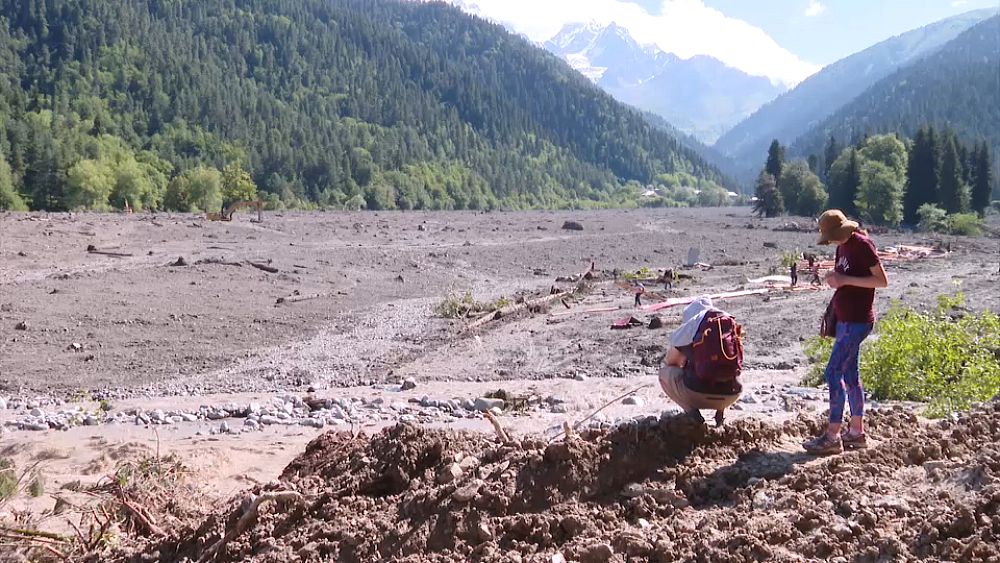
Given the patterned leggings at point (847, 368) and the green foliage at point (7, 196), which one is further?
the green foliage at point (7, 196)

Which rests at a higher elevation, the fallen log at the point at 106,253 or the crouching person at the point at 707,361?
the crouching person at the point at 707,361

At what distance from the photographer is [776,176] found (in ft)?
297

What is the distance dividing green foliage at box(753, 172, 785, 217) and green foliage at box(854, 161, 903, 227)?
19.7 m

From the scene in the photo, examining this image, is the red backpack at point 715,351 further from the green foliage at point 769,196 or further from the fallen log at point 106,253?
the green foliage at point 769,196

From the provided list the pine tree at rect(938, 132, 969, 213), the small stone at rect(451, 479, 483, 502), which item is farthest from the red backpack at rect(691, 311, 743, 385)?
the pine tree at rect(938, 132, 969, 213)

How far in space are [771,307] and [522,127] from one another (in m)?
178

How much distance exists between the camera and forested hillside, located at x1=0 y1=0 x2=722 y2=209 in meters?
82.7

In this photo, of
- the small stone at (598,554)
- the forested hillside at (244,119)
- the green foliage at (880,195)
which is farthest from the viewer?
the forested hillside at (244,119)

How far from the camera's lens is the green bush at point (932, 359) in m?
9.18

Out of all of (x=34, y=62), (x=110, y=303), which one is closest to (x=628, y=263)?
(x=110, y=303)

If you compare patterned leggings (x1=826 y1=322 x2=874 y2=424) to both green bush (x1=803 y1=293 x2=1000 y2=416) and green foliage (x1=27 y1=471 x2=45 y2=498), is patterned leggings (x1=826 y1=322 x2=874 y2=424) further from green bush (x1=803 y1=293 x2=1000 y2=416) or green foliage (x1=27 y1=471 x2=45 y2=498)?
green foliage (x1=27 y1=471 x2=45 y2=498)

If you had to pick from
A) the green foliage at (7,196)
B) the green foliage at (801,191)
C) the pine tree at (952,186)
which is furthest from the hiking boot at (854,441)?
the green foliage at (801,191)

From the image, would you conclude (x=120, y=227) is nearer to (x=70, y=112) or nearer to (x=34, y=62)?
(x=70, y=112)

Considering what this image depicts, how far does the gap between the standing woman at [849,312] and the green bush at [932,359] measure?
350 cm
